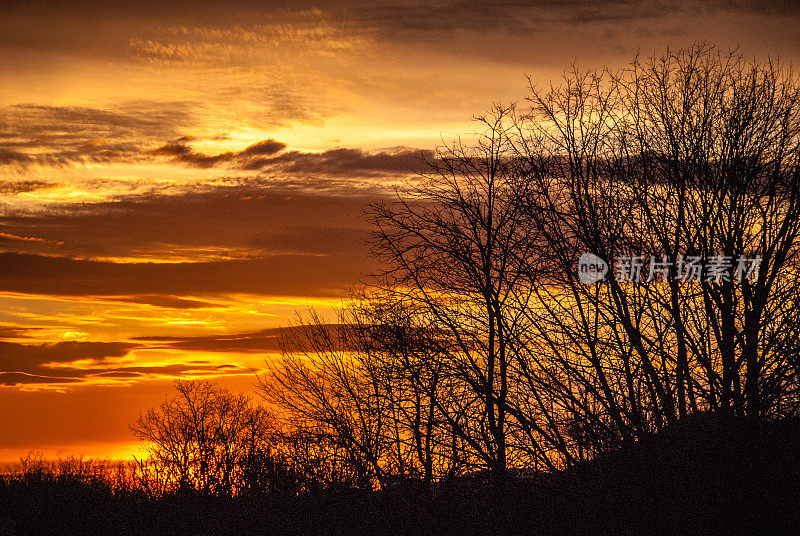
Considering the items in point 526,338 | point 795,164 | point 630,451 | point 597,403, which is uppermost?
point 795,164

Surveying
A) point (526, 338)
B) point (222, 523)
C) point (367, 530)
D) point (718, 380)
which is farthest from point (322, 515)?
point (718, 380)

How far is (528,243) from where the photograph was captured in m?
16.6

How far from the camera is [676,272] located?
51.7 ft

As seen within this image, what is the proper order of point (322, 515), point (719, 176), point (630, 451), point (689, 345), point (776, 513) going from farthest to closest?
point (322, 515) → point (719, 176) → point (689, 345) → point (630, 451) → point (776, 513)

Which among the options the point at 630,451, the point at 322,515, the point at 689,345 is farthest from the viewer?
the point at 322,515

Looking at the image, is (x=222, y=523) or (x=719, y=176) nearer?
(x=719, y=176)

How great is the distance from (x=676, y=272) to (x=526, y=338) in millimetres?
3505

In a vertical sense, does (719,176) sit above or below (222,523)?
above

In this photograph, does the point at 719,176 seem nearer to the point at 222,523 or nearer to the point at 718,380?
the point at 718,380

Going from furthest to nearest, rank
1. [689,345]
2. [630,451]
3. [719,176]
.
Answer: [719,176]
[689,345]
[630,451]

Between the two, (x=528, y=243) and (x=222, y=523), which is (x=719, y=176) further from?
(x=222, y=523)

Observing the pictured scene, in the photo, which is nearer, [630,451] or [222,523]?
[630,451]

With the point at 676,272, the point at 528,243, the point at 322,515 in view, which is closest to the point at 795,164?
the point at 676,272

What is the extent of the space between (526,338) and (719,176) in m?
5.59
